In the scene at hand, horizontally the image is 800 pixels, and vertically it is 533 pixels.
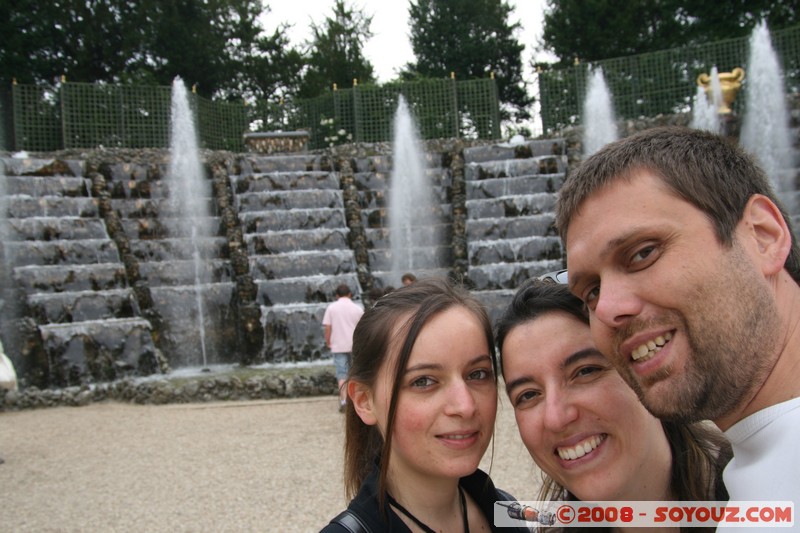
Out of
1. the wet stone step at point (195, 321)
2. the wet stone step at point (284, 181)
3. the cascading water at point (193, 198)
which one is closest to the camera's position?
the wet stone step at point (195, 321)

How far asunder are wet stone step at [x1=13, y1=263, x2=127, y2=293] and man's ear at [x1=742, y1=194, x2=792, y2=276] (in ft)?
48.6

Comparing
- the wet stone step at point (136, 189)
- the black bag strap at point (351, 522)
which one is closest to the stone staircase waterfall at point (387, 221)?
the wet stone step at point (136, 189)

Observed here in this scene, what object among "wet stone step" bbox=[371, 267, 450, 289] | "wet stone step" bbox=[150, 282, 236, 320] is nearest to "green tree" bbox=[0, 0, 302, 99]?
"wet stone step" bbox=[150, 282, 236, 320]

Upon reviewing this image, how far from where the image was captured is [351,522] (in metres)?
1.65

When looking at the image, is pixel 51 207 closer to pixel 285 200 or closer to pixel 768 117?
pixel 285 200

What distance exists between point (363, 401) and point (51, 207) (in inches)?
630

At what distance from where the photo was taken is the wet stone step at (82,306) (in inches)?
518

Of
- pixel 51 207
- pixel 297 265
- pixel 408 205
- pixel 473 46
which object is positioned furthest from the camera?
pixel 473 46

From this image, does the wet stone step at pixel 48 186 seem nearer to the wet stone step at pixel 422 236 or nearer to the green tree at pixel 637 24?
the wet stone step at pixel 422 236

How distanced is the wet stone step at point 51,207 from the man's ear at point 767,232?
55.0 feet

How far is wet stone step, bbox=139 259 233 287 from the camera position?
1562 cm

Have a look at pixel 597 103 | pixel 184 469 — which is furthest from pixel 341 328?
pixel 597 103

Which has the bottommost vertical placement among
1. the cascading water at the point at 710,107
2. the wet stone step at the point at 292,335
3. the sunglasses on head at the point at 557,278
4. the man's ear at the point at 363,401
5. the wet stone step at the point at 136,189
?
the wet stone step at the point at 292,335

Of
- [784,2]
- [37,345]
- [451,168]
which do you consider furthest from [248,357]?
[784,2]
